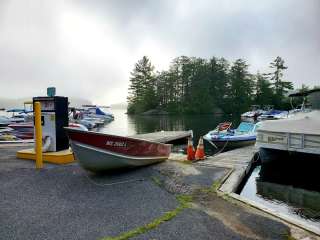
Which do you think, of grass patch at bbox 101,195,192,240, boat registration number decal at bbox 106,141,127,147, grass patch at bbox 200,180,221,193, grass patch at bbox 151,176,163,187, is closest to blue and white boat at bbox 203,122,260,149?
grass patch at bbox 200,180,221,193

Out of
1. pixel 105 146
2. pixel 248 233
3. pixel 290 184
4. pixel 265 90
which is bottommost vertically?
pixel 290 184

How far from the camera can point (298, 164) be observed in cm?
1361

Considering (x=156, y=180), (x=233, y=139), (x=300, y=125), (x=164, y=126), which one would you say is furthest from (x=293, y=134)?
(x=164, y=126)

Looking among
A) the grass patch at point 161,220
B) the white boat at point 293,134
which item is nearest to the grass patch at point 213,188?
the grass patch at point 161,220

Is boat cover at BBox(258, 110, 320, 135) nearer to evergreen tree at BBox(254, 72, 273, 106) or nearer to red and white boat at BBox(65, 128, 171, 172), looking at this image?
red and white boat at BBox(65, 128, 171, 172)

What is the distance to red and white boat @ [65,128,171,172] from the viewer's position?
7.92 meters

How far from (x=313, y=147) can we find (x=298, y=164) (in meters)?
2.91

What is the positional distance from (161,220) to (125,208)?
930 millimetres

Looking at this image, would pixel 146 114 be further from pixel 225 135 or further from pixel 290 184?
pixel 290 184

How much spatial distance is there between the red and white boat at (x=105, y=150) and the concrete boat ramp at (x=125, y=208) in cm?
38

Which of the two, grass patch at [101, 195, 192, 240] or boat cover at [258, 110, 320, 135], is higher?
boat cover at [258, 110, 320, 135]

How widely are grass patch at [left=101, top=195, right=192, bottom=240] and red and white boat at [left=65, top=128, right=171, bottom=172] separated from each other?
2.46m

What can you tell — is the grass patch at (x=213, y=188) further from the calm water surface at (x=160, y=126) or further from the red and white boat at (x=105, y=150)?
the calm water surface at (x=160, y=126)

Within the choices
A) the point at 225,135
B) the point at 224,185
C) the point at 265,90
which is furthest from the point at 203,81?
the point at 224,185
